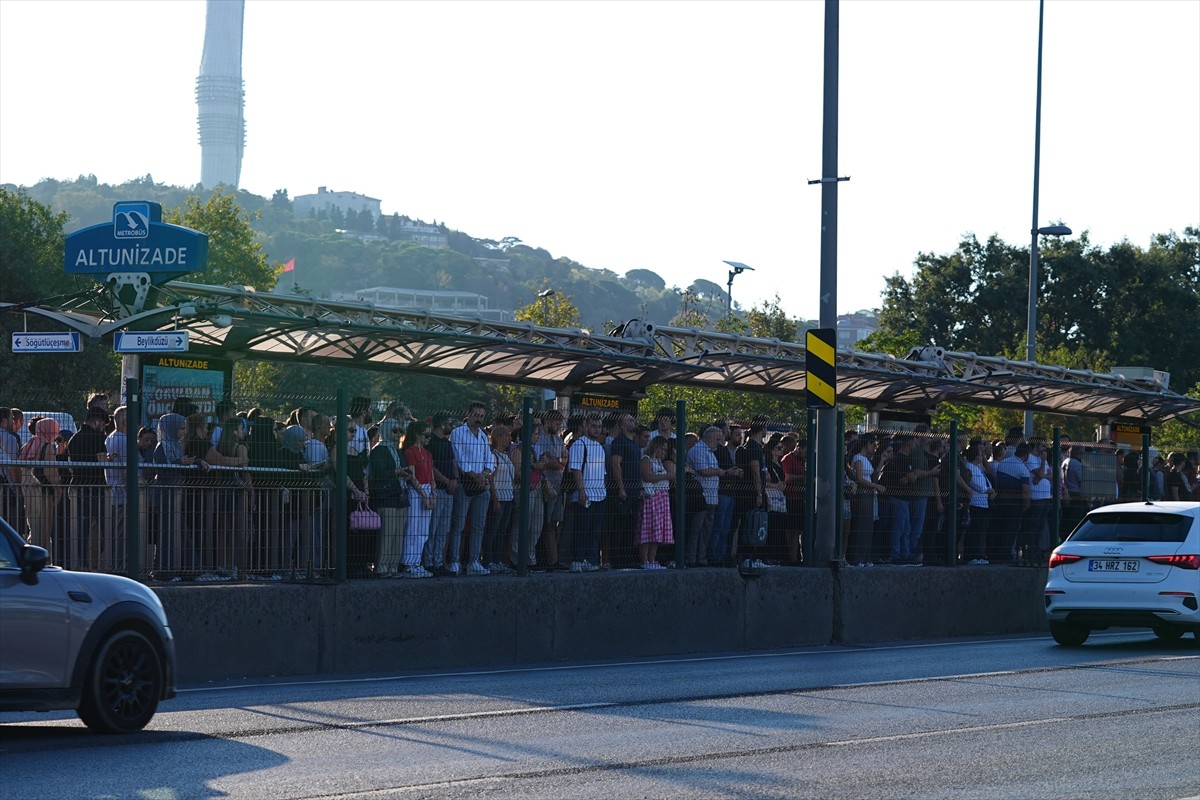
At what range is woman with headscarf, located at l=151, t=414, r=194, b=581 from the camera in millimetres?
13562

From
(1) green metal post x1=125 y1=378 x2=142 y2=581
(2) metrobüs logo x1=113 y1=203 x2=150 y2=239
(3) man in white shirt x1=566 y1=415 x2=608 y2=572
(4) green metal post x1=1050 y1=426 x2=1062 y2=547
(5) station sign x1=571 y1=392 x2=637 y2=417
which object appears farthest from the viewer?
(5) station sign x1=571 y1=392 x2=637 y2=417

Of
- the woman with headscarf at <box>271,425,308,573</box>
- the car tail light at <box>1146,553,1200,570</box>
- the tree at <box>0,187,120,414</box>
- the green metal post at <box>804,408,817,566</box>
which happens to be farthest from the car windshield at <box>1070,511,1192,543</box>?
the tree at <box>0,187,120,414</box>

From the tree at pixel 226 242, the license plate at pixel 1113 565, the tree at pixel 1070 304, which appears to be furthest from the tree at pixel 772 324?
the license plate at pixel 1113 565

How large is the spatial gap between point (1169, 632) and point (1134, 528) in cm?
133

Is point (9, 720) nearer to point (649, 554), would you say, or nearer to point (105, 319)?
point (649, 554)

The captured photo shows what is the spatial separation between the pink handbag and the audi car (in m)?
4.67

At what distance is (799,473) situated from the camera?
1917 centimetres

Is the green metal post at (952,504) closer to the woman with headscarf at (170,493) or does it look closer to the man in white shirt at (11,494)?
the woman with headscarf at (170,493)

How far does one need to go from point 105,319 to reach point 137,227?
1.32 m

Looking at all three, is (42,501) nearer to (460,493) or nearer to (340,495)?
(340,495)

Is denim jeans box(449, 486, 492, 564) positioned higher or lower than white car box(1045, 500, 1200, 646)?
higher

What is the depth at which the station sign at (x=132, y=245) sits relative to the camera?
18.4 m

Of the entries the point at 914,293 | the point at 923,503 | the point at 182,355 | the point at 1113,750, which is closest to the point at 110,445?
the point at 182,355

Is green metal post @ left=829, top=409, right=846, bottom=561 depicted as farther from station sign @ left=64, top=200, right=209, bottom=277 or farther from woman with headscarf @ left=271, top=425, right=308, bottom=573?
station sign @ left=64, top=200, right=209, bottom=277
